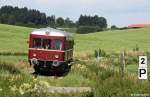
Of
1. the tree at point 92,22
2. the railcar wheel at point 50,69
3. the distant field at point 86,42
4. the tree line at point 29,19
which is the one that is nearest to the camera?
the railcar wheel at point 50,69

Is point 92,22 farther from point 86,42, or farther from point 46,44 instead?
point 46,44

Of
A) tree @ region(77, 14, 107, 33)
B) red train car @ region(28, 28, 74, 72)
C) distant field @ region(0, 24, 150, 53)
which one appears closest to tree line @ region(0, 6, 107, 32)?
tree @ region(77, 14, 107, 33)

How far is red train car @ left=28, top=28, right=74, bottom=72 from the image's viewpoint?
2848 cm

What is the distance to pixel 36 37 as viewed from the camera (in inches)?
1148

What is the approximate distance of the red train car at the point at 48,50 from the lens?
93.5 feet

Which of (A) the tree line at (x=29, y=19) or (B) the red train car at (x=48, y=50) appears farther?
(A) the tree line at (x=29, y=19)

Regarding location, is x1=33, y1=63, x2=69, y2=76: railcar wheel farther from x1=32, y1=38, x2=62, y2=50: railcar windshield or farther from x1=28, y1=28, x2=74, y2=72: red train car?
x1=32, y1=38, x2=62, y2=50: railcar windshield

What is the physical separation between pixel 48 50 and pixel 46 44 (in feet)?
1.76

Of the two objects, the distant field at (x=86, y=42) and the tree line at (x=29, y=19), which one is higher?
the tree line at (x=29, y=19)

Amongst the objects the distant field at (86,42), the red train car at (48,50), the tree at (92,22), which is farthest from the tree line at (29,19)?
the red train car at (48,50)

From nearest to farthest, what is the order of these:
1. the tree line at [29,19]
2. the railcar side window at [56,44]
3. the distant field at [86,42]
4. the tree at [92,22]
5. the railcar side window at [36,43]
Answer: the railcar side window at [56,44] → the railcar side window at [36,43] → the distant field at [86,42] → the tree line at [29,19] → the tree at [92,22]

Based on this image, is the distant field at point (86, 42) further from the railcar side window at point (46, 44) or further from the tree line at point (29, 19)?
the tree line at point (29, 19)

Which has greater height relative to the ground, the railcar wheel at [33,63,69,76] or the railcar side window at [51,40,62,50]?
the railcar side window at [51,40,62,50]

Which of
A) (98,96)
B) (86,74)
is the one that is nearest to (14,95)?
(98,96)
